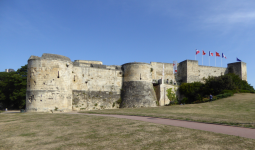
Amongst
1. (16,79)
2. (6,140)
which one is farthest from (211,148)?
(16,79)

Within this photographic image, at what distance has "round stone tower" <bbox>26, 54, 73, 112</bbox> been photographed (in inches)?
850

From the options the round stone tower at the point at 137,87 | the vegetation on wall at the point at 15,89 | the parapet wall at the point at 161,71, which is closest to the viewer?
the round stone tower at the point at 137,87

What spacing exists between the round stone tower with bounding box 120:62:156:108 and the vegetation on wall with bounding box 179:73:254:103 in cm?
645

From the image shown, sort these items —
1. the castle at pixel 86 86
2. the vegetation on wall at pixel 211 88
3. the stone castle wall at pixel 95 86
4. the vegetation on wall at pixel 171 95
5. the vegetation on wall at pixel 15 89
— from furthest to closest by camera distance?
the vegetation on wall at pixel 171 95, the vegetation on wall at pixel 15 89, the vegetation on wall at pixel 211 88, the stone castle wall at pixel 95 86, the castle at pixel 86 86

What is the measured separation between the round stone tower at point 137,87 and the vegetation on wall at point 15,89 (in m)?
16.5

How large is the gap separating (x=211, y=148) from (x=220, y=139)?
4.00 feet

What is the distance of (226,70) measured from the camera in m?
46.2

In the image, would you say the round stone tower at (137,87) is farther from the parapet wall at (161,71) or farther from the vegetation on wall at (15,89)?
the vegetation on wall at (15,89)

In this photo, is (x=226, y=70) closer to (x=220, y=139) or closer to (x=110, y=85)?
(x=110, y=85)

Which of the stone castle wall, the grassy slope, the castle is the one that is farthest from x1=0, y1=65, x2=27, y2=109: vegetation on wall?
the grassy slope

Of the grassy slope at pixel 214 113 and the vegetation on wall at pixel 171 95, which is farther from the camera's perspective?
the vegetation on wall at pixel 171 95

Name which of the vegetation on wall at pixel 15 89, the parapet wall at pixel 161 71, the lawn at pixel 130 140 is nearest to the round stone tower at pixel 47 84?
the vegetation on wall at pixel 15 89

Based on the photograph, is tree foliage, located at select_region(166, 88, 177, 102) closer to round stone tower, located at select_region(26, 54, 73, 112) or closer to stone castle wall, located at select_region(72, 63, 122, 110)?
stone castle wall, located at select_region(72, 63, 122, 110)

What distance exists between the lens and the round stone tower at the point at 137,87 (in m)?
29.4
